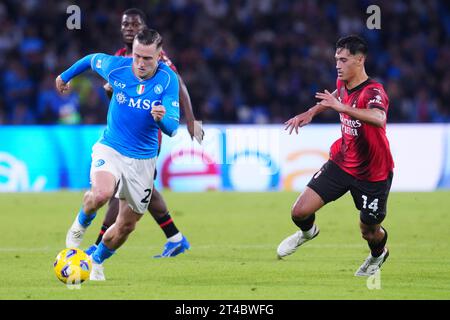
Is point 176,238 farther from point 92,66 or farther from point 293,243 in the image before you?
point 92,66

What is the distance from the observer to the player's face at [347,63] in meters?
9.32

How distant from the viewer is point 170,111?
862cm

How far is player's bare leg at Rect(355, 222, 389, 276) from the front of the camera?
9484 mm

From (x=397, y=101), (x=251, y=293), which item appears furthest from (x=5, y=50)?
(x=251, y=293)

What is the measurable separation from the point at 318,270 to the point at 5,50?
46.3ft

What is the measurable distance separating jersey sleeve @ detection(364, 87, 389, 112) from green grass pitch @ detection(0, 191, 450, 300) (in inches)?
61.1

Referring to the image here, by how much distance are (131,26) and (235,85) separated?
12.0 meters

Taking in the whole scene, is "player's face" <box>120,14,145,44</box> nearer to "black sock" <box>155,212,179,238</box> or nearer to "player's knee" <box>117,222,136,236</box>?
"black sock" <box>155,212,179,238</box>

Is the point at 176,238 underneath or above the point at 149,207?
underneath

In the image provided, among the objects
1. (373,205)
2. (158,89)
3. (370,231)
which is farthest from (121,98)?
(370,231)

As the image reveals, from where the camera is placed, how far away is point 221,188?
19.3 meters

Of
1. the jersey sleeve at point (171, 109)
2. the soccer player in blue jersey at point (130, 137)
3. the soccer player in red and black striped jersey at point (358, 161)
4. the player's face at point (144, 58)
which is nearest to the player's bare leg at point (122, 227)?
the soccer player in blue jersey at point (130, 137)

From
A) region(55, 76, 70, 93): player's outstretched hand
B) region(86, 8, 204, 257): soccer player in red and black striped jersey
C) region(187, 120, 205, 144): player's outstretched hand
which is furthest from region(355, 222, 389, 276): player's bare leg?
region(55, 76, 70, 93): player's outstretched hand
